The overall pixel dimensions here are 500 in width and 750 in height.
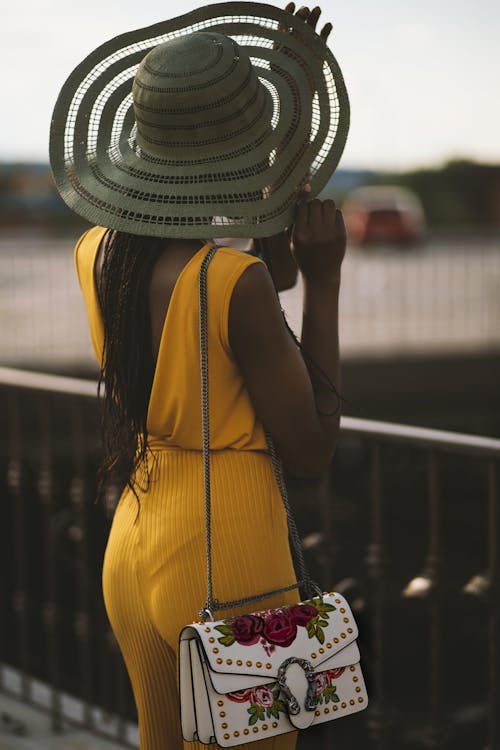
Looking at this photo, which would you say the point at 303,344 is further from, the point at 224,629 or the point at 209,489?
the point at 224,629

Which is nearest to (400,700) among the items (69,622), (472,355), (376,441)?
(69,622)

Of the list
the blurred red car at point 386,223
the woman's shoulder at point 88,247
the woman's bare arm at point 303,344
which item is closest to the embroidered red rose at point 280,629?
the woman's bare arm at point 303,344

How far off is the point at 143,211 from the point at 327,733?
6.42ft

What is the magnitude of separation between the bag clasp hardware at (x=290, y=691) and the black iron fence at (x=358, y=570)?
1.21ft

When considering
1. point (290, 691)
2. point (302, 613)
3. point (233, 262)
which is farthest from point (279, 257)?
point (290, 691)

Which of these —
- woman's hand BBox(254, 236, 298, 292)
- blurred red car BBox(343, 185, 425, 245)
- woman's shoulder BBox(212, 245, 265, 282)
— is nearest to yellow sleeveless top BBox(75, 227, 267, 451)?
woman's shoulder BBox(212, 245, 265, 282)

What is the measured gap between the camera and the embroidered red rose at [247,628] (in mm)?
1840

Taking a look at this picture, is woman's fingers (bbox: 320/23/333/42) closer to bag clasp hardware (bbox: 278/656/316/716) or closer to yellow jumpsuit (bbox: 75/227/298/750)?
yellow jumpsuit (bbox: 75/227/298/750)

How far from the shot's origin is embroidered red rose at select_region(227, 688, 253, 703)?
5.98 ft

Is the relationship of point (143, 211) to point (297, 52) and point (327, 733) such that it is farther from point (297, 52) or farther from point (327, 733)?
point (327, 733)

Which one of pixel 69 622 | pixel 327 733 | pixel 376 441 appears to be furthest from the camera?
pixel 69 622

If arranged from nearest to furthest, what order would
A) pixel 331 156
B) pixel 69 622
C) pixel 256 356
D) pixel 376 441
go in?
pixel 256 356, pixel 331 156, pixel 376 441, pixel 69 622

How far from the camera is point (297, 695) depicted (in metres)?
1.85

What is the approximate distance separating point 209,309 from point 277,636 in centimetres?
58
